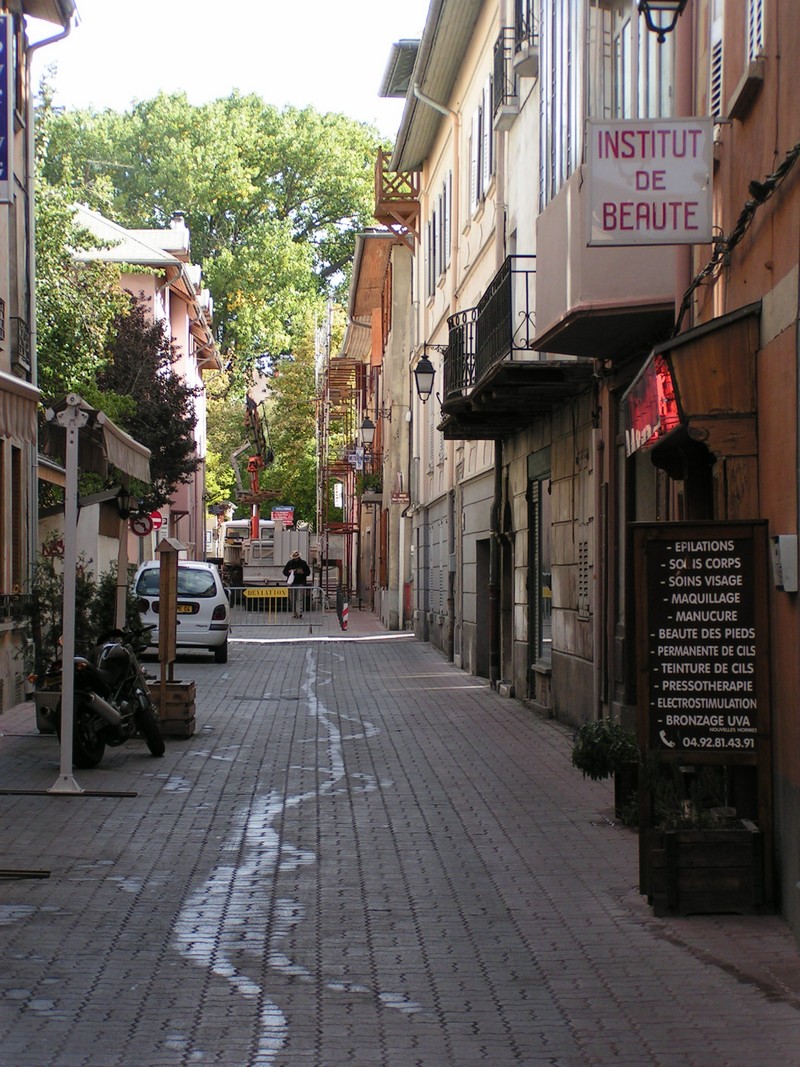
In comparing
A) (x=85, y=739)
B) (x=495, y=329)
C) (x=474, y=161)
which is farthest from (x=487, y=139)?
(x=85, y=739)

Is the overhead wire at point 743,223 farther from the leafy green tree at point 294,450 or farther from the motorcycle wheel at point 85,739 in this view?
the leafy green tree at point 294,450

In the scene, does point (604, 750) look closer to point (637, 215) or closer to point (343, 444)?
point (637, 215)

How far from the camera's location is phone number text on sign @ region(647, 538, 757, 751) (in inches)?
306

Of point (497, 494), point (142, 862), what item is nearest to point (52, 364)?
point (497, 494)

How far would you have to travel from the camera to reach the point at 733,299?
29.1ft

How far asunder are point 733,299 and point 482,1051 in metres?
4.82

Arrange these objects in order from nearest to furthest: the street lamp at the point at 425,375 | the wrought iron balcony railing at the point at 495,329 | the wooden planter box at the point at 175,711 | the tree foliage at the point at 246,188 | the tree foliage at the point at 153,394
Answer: the wooden planter box at the point at 175,711 < the wrought iron balcony railing at the point at 495,329 < the street lamp at the point at 425,375 < the tree foliage at the point at 153,394 < the tree foliage at the point at 246,188

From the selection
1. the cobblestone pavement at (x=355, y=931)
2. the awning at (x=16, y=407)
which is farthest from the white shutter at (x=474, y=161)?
the cobblestone pavement at (x=355, y=931)

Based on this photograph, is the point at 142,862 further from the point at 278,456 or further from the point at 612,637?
the point at 278,456

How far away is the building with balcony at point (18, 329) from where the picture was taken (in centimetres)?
1803

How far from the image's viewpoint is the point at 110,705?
13086mm

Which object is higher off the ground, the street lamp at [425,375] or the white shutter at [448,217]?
the white shutter at [448,217]

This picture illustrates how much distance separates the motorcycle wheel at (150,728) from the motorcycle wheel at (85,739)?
2.03 feet

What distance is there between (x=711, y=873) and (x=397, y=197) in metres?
27.1
